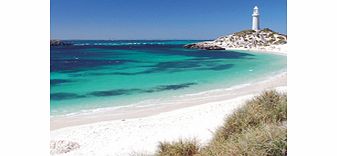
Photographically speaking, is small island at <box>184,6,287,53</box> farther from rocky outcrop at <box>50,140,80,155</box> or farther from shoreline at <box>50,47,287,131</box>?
rocky outcrop at <box>50,140,80,155</box>

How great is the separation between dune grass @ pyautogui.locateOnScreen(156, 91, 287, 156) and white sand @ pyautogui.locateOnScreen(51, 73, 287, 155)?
8.8 inches

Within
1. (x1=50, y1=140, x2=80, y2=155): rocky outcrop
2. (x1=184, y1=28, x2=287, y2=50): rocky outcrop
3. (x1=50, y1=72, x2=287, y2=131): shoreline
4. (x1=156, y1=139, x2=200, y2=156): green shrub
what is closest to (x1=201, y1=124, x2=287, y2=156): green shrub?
(x1=156, y1=139, x2=200, y2=156): green shrub

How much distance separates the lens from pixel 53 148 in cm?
270

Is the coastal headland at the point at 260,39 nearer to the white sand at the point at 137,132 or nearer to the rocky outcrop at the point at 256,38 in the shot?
the rocky outcrop at the point at 256,38

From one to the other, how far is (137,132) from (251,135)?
5.47 ft

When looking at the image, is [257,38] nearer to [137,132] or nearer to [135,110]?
[135,110]

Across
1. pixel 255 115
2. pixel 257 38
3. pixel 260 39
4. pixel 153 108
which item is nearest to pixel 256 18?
pixel 255 115

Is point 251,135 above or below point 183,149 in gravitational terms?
above

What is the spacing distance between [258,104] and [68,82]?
5.40 m

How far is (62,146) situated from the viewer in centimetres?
271
